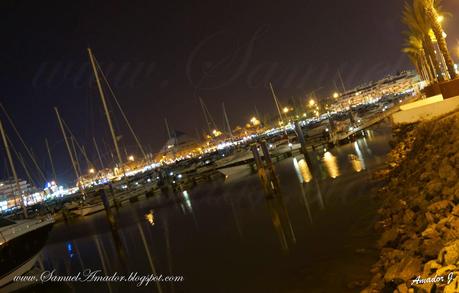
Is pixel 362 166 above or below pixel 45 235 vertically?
below

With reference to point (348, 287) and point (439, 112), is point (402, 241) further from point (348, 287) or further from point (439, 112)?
point (439, 112)

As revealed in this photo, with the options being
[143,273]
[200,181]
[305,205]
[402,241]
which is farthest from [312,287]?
[200,181]

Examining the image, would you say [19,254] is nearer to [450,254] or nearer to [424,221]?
[424,221]

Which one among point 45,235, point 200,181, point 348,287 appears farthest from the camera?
point 200,181

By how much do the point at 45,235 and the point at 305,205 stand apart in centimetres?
1498

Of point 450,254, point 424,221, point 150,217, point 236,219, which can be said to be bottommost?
point 236,219

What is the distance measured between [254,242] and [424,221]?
796cm

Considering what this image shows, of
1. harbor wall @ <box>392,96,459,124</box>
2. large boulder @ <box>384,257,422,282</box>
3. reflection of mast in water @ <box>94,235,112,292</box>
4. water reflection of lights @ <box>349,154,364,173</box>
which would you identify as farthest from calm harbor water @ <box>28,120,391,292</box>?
harbor wall @ <box>392,96,459,124</box>

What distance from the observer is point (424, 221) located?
1028 centimetres

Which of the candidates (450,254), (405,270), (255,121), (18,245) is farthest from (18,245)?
(255,121)

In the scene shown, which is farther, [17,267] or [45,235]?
[45,235]

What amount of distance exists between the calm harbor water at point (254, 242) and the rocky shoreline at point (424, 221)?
0.88 metres

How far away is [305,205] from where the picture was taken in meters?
21.2

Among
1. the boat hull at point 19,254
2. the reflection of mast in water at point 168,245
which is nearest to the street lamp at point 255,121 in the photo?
the reflection of mast in water at point 168,245
